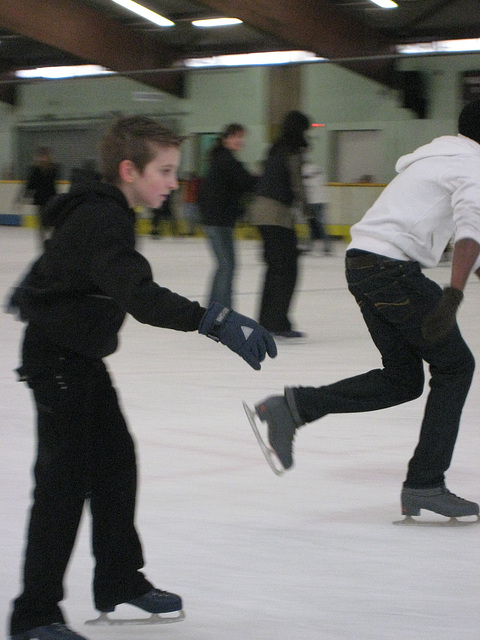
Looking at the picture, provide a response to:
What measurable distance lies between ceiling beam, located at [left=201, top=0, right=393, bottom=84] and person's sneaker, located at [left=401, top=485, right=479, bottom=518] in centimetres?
A: 1441

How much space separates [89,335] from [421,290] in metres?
1.15

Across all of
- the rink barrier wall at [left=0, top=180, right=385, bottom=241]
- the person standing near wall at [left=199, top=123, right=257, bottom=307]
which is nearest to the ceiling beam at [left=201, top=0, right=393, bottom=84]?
the rink barrier wall at [left=0, top=180, right=385, bottom=241]

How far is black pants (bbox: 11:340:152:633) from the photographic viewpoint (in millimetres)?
1952

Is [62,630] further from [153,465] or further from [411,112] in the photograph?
[411,112]

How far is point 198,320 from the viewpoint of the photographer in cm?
187

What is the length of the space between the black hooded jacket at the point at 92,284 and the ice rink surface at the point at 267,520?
0.64 meters

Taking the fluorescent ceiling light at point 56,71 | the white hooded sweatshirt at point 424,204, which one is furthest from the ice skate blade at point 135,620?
the fluorescent ceiling light at point 56,71

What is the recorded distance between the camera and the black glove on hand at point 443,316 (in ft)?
8.69

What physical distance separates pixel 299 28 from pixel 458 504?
16249 mm

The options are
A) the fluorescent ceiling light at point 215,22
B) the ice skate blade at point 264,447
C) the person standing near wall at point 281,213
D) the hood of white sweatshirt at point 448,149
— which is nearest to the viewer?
the hood of white sweatshirt at point 448,149

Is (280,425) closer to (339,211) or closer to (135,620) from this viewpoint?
(135,620)

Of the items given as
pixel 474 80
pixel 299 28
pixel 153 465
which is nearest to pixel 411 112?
pixel 474 80

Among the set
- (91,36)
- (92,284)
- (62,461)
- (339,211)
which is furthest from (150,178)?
(91,36)

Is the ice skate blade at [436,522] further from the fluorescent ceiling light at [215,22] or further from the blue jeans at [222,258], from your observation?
the fluorescent ceiling light at [215,22]
